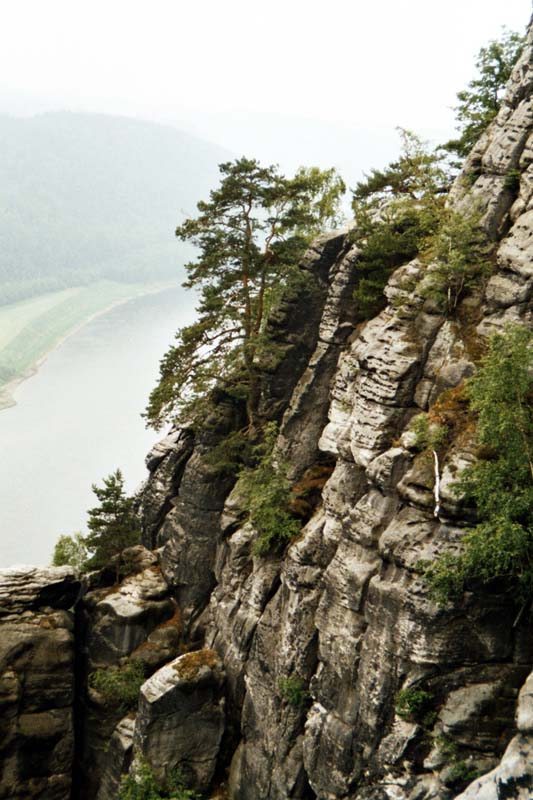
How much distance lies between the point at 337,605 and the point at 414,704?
366 centimetres

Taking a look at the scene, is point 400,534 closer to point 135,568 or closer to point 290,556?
point 290,556

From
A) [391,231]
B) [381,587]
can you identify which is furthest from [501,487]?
[391,231]

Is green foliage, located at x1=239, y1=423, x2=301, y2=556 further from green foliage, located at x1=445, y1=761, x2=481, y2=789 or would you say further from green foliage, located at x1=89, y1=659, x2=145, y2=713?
green foliage, located at x1=445, y1=761, x2=481, y2=789

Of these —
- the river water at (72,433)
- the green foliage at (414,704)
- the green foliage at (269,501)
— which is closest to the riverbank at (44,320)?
the river water at (72,433)

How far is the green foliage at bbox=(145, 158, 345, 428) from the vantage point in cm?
2719

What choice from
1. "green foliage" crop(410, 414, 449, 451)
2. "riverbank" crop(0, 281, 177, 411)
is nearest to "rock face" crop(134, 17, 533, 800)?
"green foliage" crop(410, 414, 449, 451)

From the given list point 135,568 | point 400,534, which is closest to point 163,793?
point 135,568

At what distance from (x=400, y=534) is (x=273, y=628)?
745cm

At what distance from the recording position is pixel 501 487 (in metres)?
15.9

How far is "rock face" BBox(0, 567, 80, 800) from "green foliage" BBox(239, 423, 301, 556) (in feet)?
34.9

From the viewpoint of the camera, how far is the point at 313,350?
26375mm

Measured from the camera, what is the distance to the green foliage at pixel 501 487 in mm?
15445

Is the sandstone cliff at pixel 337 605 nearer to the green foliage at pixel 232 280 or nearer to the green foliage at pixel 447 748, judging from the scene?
the green foliage at pixel 447 748

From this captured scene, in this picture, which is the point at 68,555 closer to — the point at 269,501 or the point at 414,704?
the point at 269,501
